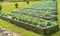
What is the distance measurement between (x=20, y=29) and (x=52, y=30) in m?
2.40

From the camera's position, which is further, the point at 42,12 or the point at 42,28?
the point at 42,12

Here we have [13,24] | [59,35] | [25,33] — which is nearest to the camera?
[59,35]

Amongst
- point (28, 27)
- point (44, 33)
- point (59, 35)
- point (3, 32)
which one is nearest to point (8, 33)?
point (3, 32)

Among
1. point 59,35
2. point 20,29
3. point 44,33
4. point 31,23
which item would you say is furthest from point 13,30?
point 59,35

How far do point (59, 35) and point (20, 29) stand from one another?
119 inches

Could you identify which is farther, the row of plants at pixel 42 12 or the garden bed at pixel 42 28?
the row of plants at pixel 42 12

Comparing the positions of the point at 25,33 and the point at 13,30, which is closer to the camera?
the point at 25,33

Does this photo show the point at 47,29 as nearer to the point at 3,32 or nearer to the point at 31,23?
the point at 31,23

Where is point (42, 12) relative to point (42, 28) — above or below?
below

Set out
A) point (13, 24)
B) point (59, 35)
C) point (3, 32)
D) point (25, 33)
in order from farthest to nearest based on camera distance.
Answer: point (13, 24) < point (3, 32) < point (25, 33) < point (59, 35)

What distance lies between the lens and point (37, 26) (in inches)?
474

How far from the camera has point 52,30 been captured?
11859 millimetres

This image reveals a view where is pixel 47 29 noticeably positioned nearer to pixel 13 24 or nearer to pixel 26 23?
pixel 26 23

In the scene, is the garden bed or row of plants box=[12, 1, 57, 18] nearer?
the garden bed
